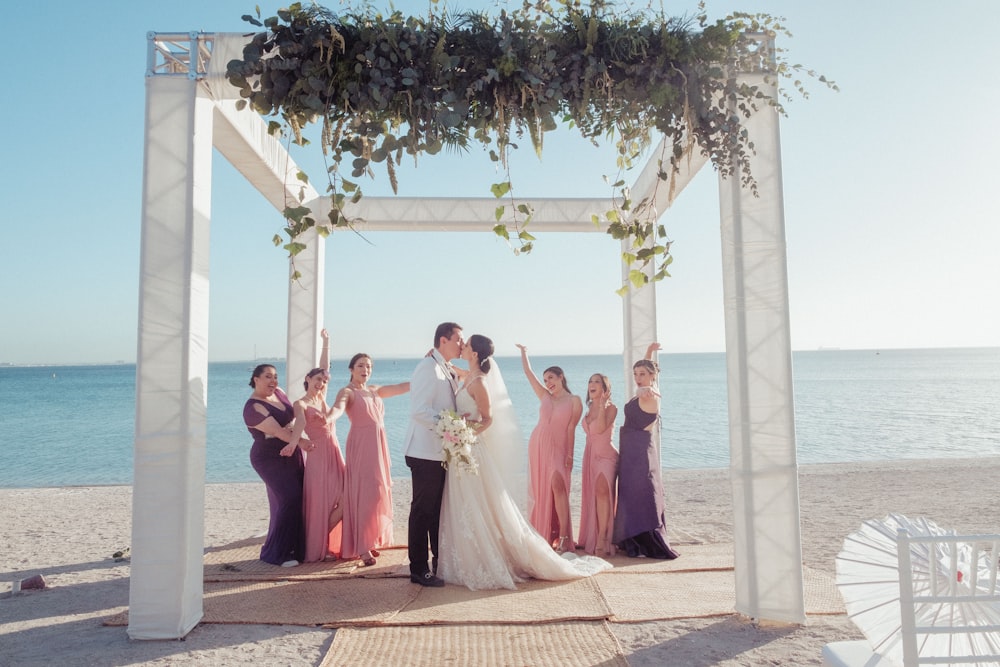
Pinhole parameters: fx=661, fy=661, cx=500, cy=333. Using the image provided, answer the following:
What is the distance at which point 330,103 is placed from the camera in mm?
3463

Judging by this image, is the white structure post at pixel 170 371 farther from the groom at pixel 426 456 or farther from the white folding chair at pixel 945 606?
the white folding chair at pixel 945 606

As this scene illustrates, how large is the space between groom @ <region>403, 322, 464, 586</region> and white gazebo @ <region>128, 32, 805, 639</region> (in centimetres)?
142

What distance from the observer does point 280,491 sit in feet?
18.3

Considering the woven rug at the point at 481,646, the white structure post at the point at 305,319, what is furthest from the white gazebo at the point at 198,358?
the white structure post at the point at 305,319

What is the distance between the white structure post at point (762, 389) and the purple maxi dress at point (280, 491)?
3585 millimetres

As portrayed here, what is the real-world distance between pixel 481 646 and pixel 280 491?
107 inches

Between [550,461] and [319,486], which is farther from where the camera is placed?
[550,461]

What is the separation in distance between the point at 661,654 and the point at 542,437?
275cm

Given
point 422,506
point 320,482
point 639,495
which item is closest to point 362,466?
point 320,482

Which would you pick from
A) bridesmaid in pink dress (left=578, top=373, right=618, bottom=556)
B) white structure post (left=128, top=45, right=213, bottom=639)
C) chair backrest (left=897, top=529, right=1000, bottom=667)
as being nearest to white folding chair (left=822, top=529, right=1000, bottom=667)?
chair backrest (left=897, top=529, right=1000, bottom=667)

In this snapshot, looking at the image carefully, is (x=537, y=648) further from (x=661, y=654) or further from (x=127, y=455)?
(x=127, y=455)

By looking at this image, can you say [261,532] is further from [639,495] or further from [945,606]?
[945,606]

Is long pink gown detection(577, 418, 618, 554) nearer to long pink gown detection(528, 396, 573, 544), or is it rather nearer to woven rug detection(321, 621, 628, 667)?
long pink gown detection(528, 396, 573, 544)

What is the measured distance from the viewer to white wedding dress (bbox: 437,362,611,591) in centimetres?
474
